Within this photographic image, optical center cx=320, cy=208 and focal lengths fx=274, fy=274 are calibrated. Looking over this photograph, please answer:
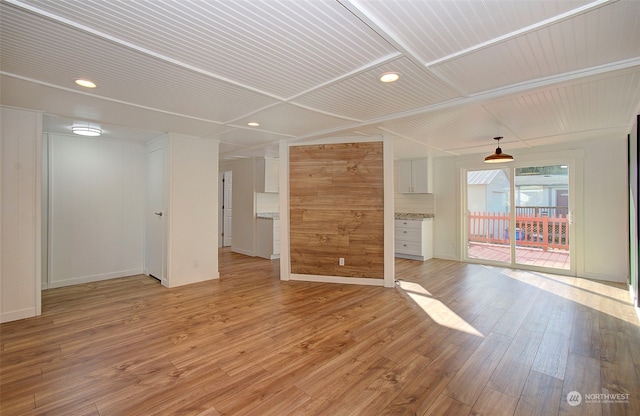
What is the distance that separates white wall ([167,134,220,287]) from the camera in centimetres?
442

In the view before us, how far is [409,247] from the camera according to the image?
21.6ft

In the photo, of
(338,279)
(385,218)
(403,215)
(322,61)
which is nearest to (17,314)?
(338,279)

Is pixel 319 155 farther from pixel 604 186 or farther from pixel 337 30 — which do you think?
pixel 604 186

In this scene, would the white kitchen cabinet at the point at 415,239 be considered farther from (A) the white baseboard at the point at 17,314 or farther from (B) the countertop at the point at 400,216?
(A) the white baseboard at the point at 17,314

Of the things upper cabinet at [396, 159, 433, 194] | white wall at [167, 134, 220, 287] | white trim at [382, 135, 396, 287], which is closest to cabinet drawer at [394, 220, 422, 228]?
upper cabinet at [396, 159, 433, 194]

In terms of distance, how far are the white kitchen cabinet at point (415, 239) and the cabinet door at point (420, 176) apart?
778 millimetres

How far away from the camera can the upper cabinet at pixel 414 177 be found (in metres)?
6.68

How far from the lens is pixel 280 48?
1.98 meters

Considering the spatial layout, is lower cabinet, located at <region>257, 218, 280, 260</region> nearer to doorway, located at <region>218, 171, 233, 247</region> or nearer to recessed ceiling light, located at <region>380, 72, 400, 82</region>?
doorway, located at <region>218, 171, 233, 247</region>

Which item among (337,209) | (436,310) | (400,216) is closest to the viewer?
(436,310)

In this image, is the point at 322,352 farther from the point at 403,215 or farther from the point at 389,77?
the point at 403,215

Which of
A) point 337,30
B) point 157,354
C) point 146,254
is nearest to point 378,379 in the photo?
point 157,354

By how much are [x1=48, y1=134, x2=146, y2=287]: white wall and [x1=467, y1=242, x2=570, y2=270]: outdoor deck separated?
7165 mm

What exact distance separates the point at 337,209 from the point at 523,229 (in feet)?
14.0
